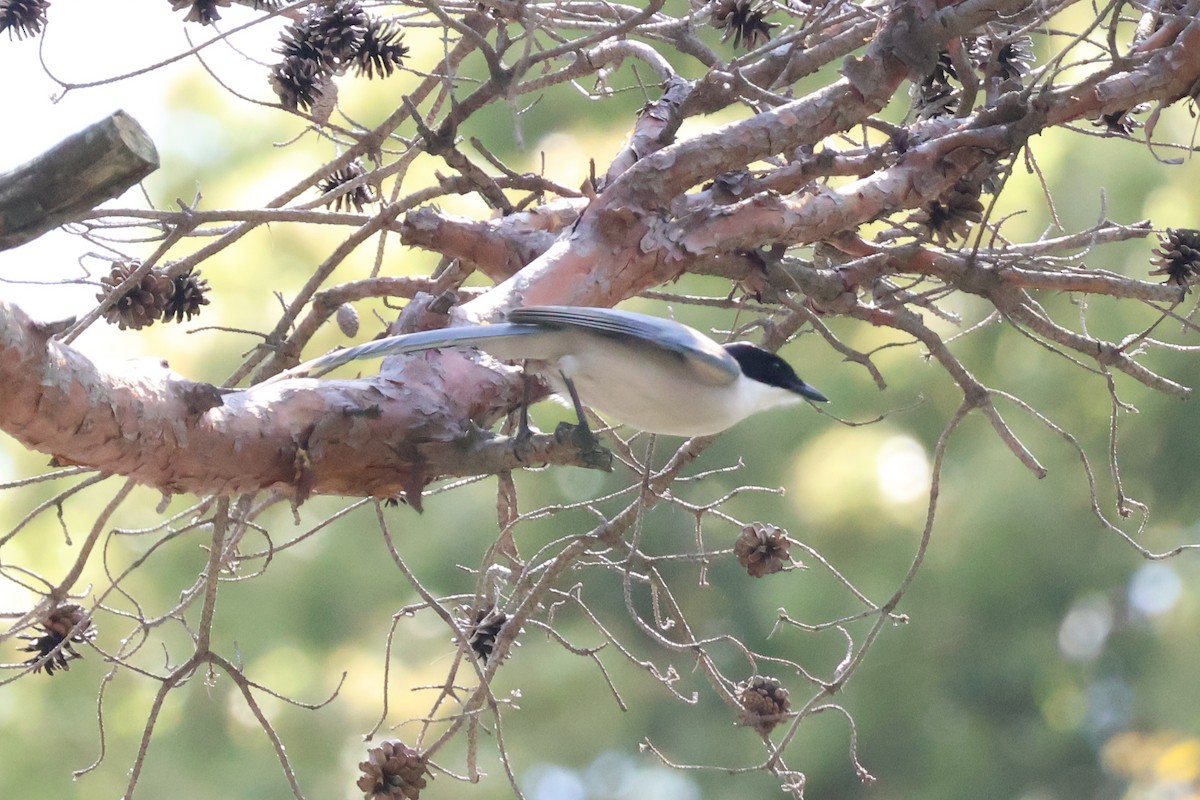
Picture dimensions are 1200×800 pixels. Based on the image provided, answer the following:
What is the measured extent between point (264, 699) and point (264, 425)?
2.77 meters

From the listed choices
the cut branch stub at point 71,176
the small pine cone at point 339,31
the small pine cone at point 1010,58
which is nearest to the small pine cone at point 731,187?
the small pine cone at point 1010,58

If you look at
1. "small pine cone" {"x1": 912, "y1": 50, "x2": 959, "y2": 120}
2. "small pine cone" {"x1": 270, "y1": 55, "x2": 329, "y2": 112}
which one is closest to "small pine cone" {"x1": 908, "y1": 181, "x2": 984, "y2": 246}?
"small pine cone" {"x1": 912, "y1": 50, "x2": 959, "y2": 120}

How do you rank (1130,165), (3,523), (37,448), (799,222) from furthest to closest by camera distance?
(1130,165) → (3,523) → (799,222) → (37,448)

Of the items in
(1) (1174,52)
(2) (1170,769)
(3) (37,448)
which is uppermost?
(1) (1174,52)

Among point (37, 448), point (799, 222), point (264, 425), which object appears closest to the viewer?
point (37, 448)

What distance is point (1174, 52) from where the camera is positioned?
1.92 metres

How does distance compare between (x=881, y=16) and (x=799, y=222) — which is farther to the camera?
(x=881, y=16)

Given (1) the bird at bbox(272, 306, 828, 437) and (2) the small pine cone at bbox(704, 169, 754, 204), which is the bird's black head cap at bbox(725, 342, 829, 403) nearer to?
(1) the bird at bbox(272, 306, 828, 437)

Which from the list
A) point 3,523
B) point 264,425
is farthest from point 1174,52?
point 3,523

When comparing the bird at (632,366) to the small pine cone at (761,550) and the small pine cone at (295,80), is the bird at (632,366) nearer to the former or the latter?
the small pine cone at (761,550)

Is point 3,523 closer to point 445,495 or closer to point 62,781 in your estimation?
point 62,781

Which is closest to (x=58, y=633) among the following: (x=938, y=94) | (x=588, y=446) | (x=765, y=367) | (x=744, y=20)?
(x=588, y=446)

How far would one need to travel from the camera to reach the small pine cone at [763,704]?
1.93 metres

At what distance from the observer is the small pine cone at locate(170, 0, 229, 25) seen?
192 centimetres
